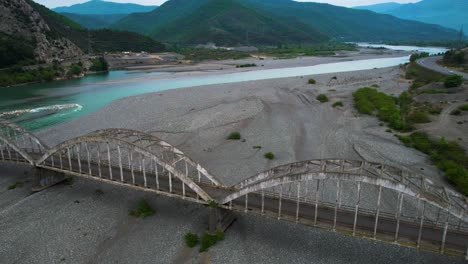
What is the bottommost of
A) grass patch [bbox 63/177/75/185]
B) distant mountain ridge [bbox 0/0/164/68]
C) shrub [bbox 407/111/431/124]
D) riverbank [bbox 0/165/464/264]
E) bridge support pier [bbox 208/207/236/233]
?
riverbank [bbox 0/165/464/264]

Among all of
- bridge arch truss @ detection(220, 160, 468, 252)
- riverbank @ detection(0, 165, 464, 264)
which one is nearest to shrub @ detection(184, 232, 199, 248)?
riverbank @ detection(0, 165, 464, 264)

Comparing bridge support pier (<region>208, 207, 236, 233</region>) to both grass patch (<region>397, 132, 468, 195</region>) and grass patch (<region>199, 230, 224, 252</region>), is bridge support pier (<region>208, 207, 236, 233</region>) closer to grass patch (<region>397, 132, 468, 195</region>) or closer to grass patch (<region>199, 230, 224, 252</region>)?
grass patch (<region>199, 230, 224, 252</region>)

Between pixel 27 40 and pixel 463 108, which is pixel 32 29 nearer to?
pixel 27 40

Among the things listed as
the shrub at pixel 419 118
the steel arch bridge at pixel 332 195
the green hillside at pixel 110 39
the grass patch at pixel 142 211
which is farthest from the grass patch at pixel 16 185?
the green hillside at pixel 110 39

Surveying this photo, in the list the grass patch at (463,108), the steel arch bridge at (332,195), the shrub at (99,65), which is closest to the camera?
the steel arch bridge at (332,195)

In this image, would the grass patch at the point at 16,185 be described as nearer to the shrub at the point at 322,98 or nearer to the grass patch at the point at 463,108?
the shrub at the point at 322,98

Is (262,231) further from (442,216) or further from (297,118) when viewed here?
(297,118)

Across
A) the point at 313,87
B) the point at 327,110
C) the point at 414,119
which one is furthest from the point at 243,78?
the point at 414,119
